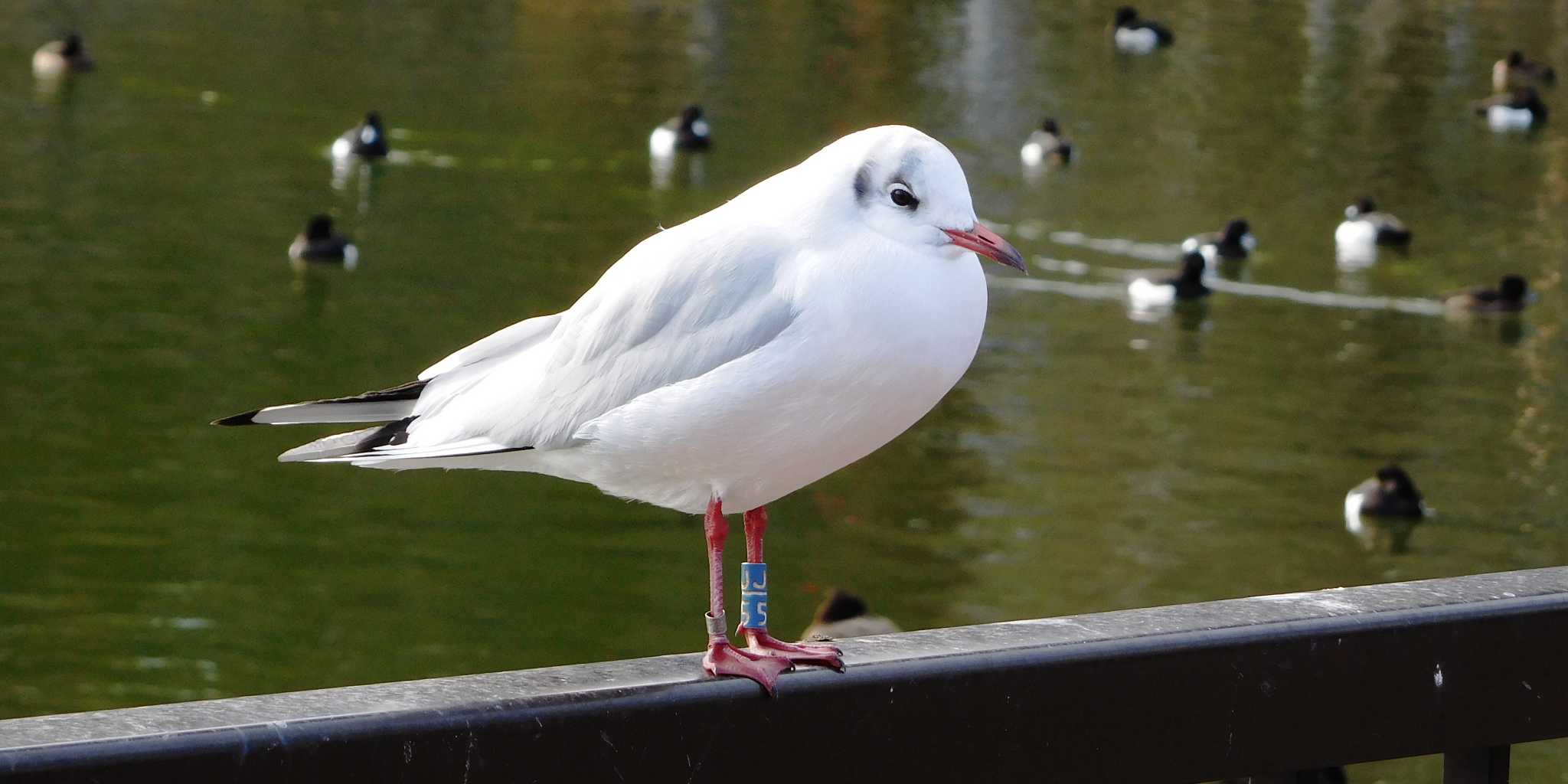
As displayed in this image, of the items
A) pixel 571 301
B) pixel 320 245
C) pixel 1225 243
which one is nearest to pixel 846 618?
pixel 571 301

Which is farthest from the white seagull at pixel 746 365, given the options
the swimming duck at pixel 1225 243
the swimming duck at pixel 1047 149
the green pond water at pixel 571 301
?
the swimming duck at pixel 1047 149

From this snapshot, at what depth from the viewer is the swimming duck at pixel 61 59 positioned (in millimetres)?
27609

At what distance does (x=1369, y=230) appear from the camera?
24344 mm

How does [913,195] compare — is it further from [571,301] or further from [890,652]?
[571,301]

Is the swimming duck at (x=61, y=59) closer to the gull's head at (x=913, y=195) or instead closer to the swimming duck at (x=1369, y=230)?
the swimming duck at (x=1369, y=230)

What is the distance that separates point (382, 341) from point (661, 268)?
54.3 feet

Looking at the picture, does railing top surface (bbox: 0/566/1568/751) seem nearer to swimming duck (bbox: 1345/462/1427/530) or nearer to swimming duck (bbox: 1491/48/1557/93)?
swimming duck (bbox: 1345/462/1427/530)

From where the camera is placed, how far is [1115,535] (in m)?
16.1

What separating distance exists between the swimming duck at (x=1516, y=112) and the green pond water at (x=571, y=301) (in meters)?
0.36

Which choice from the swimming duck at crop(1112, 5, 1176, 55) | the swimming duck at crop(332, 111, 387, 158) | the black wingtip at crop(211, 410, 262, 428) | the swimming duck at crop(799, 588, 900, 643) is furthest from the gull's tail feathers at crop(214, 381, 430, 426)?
the swimming duck at crop(1112, 5, 1176, 55)

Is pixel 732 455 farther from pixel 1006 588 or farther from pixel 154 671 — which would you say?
pixel 1006 588

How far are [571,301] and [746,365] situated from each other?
57.2ft

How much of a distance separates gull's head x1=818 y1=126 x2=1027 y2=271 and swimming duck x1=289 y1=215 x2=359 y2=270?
18704 mm

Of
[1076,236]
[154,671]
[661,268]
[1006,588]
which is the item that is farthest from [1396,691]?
[1076,236]
